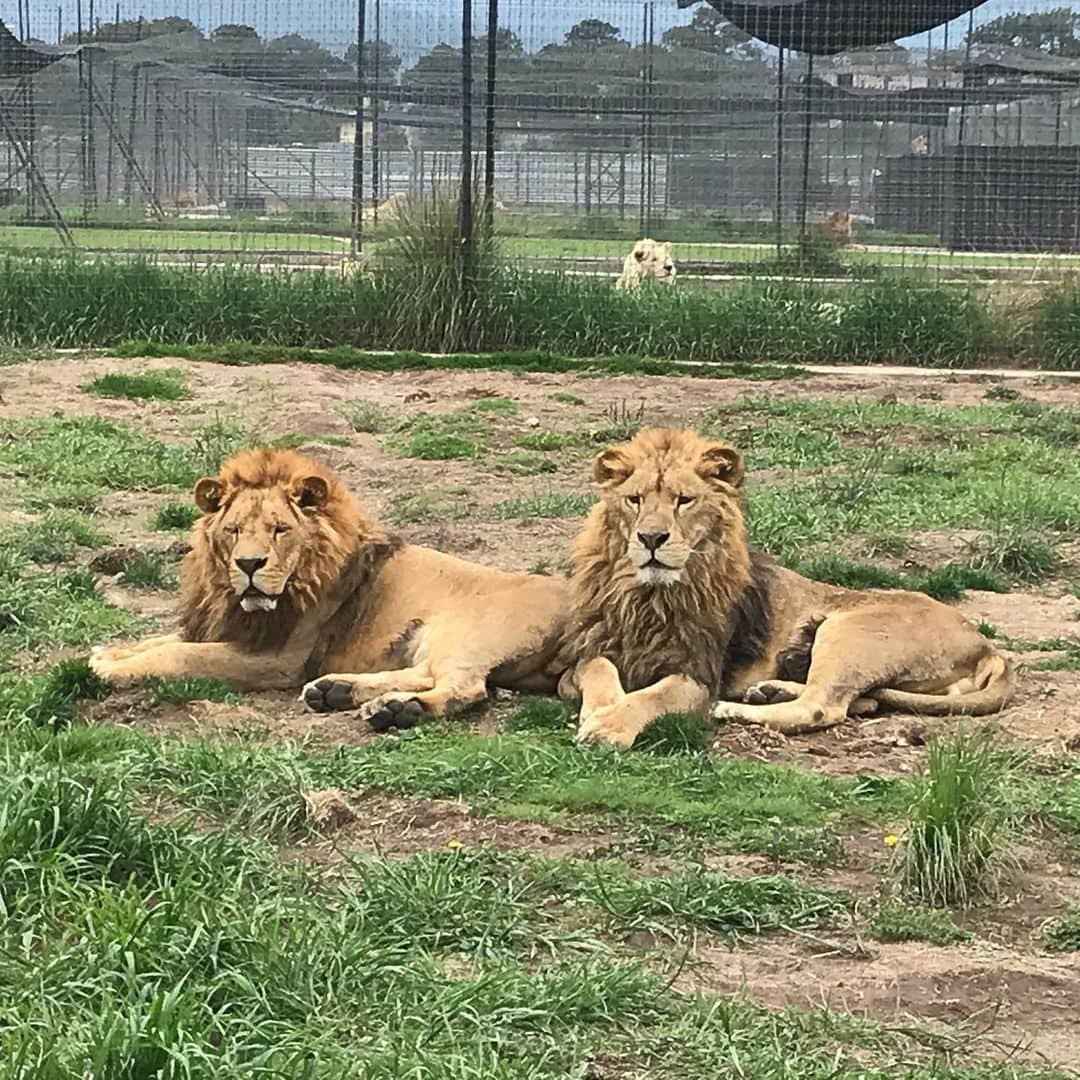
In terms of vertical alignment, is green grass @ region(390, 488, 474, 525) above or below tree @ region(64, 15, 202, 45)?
below

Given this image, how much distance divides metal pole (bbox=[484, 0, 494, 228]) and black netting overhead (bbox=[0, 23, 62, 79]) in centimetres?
414

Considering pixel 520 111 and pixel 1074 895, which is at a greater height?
pixel 520 111

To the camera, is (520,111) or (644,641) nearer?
(644,641)

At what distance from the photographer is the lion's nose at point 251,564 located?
245 inches

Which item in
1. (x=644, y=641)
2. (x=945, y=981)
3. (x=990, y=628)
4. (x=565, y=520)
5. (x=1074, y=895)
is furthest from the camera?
(x=565, y=520)

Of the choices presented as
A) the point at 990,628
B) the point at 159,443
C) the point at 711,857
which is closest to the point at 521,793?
the point at 711,857

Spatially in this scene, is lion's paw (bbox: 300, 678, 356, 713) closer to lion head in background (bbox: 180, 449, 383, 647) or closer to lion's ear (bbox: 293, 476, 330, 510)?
lion head in background (bbox: 180, 449, 383, 647)

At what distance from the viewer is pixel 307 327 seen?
14.8 m

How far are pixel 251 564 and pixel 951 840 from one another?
268 centimetres

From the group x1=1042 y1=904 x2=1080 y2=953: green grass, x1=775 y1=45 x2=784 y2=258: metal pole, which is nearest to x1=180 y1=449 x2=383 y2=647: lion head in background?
x1=1042 y1=904 x2=1080 y2=953: green grass

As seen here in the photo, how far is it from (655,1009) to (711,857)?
40.2 inches

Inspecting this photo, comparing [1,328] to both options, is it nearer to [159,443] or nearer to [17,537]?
[159,443]

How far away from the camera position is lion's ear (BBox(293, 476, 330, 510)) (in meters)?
6.40

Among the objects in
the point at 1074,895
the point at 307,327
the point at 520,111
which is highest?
the point at 520,111
